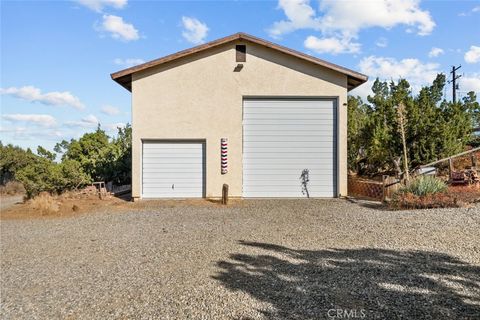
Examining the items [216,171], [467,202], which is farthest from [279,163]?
[467,202]

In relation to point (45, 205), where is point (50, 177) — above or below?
above

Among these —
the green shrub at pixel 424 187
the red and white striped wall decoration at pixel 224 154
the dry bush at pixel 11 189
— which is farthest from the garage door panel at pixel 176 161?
the dry bush at pixel 11 189

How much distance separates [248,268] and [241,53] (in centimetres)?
964

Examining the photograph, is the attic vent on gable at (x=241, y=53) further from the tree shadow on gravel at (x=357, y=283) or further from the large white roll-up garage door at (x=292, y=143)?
the tree shadow on gravel at (x=357, y=283)

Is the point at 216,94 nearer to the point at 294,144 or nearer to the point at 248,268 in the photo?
the point at 294,144

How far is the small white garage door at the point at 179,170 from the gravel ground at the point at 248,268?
394 cm

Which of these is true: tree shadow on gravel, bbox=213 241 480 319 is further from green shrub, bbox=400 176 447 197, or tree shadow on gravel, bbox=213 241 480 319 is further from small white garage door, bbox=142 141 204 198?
small white garage door, bbox=142 141 204 198

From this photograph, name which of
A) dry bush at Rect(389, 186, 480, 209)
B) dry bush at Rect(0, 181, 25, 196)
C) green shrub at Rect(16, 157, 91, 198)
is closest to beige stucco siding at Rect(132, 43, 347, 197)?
green shrub at Rect(16, 157, 91, 198)

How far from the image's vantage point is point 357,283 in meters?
4.39

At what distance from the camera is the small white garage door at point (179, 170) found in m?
13.1

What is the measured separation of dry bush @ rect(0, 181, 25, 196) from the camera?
17.5 m

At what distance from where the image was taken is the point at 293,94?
514 inches

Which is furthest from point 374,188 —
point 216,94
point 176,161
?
point 176,161

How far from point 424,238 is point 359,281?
2.97m
